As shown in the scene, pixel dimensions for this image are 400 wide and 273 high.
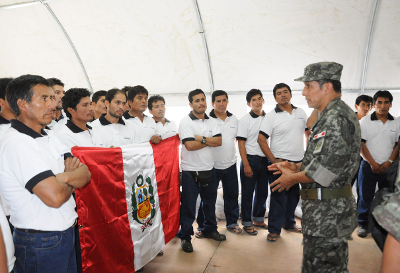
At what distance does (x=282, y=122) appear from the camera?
11.0 ft

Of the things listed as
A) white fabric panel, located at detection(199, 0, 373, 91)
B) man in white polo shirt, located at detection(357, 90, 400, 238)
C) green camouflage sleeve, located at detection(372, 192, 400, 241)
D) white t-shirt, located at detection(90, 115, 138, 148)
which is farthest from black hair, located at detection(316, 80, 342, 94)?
white fabric panel, located at detection(199, 0, 373, 91)

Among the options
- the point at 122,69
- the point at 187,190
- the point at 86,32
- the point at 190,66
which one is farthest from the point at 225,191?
the point at 86,32

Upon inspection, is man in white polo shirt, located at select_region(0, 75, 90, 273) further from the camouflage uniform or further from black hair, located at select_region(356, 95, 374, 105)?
black hair, located at select_region(356, 95, 374, 105)

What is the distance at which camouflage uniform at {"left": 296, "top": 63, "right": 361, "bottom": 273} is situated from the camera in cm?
173

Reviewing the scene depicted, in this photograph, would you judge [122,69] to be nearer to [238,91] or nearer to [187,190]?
[238,91]

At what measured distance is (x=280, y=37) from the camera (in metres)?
4.38

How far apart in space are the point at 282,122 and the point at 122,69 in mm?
3520

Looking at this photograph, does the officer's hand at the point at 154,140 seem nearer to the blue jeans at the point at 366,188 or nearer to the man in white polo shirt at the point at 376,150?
the man in white polo shirt at the point at 376,150

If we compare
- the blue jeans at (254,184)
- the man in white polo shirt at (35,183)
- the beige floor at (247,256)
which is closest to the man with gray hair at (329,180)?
the beige floor at (247,256)

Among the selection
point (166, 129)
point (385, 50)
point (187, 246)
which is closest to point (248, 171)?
point (187, 246)

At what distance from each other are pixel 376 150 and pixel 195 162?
2.54m

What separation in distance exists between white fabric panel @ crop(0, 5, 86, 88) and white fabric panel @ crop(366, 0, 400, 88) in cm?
552

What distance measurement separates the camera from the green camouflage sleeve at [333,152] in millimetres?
1720

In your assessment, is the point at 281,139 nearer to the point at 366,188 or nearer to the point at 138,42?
the point at 366,188
